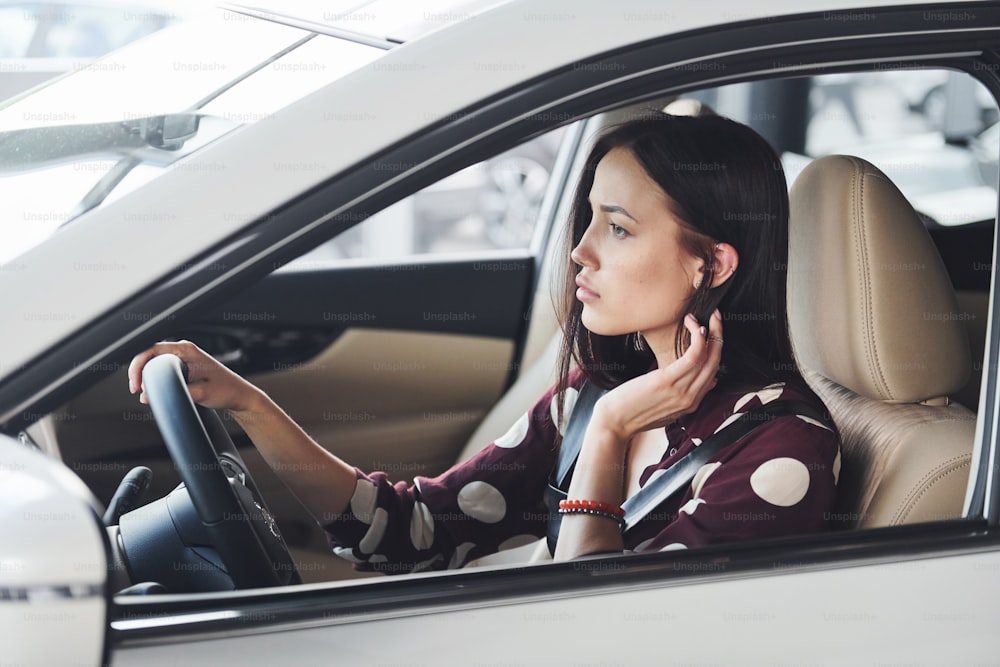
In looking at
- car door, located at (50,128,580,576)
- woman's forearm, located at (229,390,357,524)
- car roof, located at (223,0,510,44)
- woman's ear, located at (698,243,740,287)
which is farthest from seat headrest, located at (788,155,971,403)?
car door, located at (50,128,580,576)

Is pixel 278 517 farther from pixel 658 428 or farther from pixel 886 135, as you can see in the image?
pixel 886 135

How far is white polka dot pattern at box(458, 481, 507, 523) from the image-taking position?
1718 millimetres

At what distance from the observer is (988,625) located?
105cm

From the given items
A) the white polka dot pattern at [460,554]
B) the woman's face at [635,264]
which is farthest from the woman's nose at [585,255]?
the white polka dot pattern at [460,554]

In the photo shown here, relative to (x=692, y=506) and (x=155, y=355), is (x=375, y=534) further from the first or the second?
(x=692, y=506)

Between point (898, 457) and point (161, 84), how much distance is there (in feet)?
3.60

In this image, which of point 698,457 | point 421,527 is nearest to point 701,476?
point 698,457

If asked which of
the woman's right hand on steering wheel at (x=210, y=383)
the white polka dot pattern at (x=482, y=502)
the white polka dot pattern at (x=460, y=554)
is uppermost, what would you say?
the woman's right hand on steering wheel at (x=210, y=383)

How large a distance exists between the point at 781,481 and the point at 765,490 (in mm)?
25

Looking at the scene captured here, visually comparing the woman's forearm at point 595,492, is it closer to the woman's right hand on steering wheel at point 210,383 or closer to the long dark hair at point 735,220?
the long dark hair at point 735,220

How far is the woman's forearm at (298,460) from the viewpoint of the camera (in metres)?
1.54

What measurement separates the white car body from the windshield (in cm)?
7

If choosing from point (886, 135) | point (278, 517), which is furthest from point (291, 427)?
point (886, 135)

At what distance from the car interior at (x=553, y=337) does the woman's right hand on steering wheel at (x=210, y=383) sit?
0.39 ft
